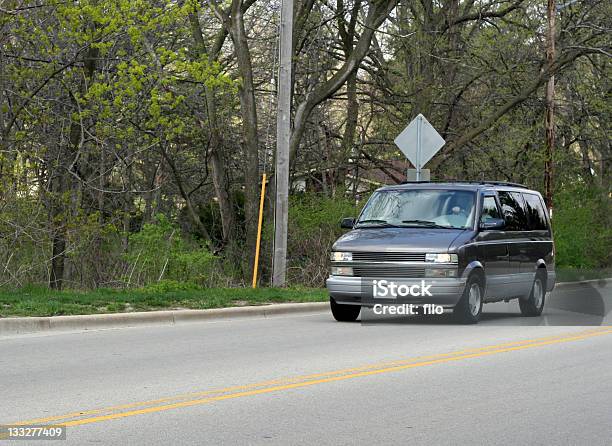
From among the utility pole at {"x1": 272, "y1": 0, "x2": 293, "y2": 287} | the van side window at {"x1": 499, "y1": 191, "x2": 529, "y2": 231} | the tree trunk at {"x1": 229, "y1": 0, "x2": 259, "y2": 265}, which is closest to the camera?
the van side window at {"x1": 499, "y1": 191, "x2": 529, "y2": 231}

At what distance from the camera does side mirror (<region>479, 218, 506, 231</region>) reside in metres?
16.7

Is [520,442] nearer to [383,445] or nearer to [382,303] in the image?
Result: [383,445]

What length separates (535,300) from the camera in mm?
18672

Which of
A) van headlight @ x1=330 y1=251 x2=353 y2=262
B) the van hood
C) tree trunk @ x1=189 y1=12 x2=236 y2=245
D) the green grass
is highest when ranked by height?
tree trunk @ x1=189 y1=12 x2=236 y2=245

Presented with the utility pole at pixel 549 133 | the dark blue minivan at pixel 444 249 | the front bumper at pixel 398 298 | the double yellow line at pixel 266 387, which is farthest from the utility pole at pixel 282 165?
the utility pole at pixel 549 133

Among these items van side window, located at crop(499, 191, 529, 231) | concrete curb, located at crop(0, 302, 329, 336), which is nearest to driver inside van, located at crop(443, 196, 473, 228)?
van side window, located at crop(499, 191, 529, 231)

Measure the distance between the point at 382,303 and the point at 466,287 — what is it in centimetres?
123

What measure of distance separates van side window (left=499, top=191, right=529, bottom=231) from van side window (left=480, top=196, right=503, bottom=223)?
28cm

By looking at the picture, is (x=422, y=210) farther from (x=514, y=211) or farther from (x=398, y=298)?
(x=514, y=211)

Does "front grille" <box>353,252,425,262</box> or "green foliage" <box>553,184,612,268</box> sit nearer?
"front grille" <box>353,252,425,262</box>

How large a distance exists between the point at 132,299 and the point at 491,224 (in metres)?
5.55

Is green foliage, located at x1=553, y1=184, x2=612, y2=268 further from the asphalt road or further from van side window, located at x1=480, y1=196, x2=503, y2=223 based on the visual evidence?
the asphalt road

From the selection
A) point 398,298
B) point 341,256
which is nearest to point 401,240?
point 398,298

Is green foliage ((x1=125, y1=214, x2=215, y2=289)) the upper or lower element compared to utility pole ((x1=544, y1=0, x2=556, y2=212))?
lower
